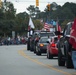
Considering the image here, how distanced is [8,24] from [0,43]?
89.5ft

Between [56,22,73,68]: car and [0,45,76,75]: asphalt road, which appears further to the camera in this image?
[56,22,73,68]: car

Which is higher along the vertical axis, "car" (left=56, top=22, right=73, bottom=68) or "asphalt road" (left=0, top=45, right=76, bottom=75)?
"car" (left=56, top=22, right=73, bottom=68)

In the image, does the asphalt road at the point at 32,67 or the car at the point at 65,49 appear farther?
the car at the point at 65,49

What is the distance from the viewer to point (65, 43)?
20.4m

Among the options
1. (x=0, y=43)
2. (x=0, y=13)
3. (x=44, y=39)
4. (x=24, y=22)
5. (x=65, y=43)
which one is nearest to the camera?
(x=65, y=43)

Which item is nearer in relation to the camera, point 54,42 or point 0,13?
point 54,42

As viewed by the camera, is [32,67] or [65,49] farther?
[32,67]

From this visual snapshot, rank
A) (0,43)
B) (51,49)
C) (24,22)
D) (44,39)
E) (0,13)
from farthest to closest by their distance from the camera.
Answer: (24,22), (0,13), (0,43), (44,39), (51,49)

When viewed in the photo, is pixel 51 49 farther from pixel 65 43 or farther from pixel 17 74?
pixel 17 74

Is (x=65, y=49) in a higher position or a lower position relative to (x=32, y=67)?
higher

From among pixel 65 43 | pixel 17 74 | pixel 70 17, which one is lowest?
pixel 17 74

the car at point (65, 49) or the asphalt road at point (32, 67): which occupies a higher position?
the car at point (65, 49)

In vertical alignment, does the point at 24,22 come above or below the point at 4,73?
above

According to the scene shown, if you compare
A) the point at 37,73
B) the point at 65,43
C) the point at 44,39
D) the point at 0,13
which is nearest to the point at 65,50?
the point at 65,43
